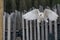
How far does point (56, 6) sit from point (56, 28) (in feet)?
0.98

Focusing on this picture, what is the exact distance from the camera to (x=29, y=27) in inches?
101

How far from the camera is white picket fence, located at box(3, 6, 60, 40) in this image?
2.55 m

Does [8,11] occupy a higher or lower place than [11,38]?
higher

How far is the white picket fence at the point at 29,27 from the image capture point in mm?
2555

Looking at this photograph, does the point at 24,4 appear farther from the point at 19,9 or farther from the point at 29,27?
the point at 29,27

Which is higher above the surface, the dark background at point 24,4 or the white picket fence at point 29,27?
the dark background at point 24,4

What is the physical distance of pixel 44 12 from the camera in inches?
101

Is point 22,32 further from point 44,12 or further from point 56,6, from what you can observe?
point 56,6

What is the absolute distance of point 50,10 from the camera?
2557 mm

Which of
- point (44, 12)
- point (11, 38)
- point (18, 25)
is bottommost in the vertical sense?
point (11, 38)

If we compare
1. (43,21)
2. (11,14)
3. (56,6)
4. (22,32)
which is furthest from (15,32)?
(56,6)

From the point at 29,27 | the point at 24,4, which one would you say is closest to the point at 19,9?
the point at 24,4

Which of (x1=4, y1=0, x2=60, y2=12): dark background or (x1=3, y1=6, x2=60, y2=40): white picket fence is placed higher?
(x1=4, y1=0, x2=60, y2=12): dark background

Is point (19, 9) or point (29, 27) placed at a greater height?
point (19, 9)
